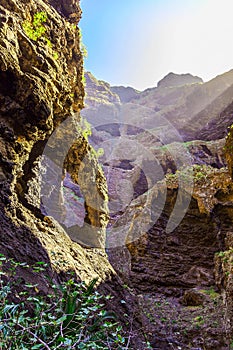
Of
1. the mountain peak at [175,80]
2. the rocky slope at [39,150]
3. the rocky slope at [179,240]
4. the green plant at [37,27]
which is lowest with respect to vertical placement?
the rocky slope at [179,240]

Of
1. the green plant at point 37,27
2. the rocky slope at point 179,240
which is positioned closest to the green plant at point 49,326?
the rocky slope at point 179,240

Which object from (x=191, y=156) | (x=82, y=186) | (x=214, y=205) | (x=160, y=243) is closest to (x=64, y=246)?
(x=82, y=186)

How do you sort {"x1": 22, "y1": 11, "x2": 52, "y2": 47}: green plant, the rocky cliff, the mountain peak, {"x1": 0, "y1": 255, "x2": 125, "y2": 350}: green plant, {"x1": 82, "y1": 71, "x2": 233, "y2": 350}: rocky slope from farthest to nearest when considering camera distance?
1. the mountain peak
2. {"x1": 82, "y1": 71, "x2": 233, "y2": 350}: rocky slope
3. {"x1": 22, "y1": 11, "x2": 52, "y2": 47}: green plant
4. the rocky cliff
5. {"x1": 0, "y1": 255, "x2": 125, "y2": 350}: green plant

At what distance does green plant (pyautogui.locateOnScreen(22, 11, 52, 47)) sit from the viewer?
751cm

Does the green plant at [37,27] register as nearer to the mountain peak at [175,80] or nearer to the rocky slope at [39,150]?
the rocky slope at [39,150]

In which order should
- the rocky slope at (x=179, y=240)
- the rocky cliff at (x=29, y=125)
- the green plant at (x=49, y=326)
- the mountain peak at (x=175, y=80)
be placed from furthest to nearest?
the mountain peak at (x=175, y=80)
the rocky slope at (x=179, y=240)
the rocky cliff at (x=29, y=125)
the green plant at (x=49, y=326)

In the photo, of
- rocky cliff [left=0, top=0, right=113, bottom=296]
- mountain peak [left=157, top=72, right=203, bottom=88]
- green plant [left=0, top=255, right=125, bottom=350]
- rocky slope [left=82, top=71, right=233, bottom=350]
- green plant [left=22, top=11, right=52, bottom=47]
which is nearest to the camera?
green plant [left=0, top=255, right=125, bottom=350]

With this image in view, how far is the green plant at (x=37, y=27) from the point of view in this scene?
751 cm

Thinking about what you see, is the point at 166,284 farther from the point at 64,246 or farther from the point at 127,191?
the point at 127,191

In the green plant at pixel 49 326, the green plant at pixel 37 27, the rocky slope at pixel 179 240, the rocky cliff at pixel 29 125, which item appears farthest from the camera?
the rocky slope at pixel 179 240

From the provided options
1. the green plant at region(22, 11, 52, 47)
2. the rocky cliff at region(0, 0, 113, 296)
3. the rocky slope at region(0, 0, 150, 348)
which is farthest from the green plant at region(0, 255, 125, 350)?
the green plant at region(22, 11, 52, 47)

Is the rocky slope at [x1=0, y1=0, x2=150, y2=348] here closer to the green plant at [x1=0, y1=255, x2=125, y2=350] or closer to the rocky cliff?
the rocky cliff

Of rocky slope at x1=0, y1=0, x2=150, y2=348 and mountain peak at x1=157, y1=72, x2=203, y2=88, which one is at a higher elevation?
mountain peak at x1=157, y1=72, x2=203, y2=88

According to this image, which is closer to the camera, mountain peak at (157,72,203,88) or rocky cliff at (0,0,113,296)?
rocky cliff at (0,0,113,296)
